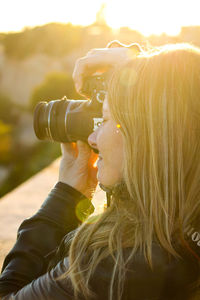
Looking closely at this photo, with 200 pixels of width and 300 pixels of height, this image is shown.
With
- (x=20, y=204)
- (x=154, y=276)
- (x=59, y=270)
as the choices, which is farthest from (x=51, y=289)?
(x=20, y=204)

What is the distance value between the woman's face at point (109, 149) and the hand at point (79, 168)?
35 cm

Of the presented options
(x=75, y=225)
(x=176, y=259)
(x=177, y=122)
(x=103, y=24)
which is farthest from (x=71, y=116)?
(x=103, y=24)

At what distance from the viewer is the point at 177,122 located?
3.51 feet

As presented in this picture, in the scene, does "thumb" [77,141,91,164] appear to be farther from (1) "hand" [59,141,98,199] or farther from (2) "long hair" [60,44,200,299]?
(2) "long hair" [60,44,200,299]

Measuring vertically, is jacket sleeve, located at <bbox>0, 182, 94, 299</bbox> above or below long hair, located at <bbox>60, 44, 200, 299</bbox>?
below

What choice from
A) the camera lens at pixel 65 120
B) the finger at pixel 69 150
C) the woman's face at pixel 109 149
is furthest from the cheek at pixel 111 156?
the finger at pixel 69 150

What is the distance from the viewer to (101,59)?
59.2 inches

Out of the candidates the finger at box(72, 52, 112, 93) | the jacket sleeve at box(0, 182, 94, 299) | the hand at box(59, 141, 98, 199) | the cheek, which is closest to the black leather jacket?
the jacket sleeve at box(0, 182, 94, 299)

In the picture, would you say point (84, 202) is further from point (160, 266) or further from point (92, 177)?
point (160, 266)

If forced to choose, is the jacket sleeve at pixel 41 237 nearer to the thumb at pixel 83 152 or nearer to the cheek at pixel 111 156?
the thumb at pixel 83 152

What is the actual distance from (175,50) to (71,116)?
0.64 metres

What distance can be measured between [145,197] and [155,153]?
5.1 inches

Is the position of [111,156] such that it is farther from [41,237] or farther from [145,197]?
[41,237]

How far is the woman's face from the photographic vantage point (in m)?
1.17
